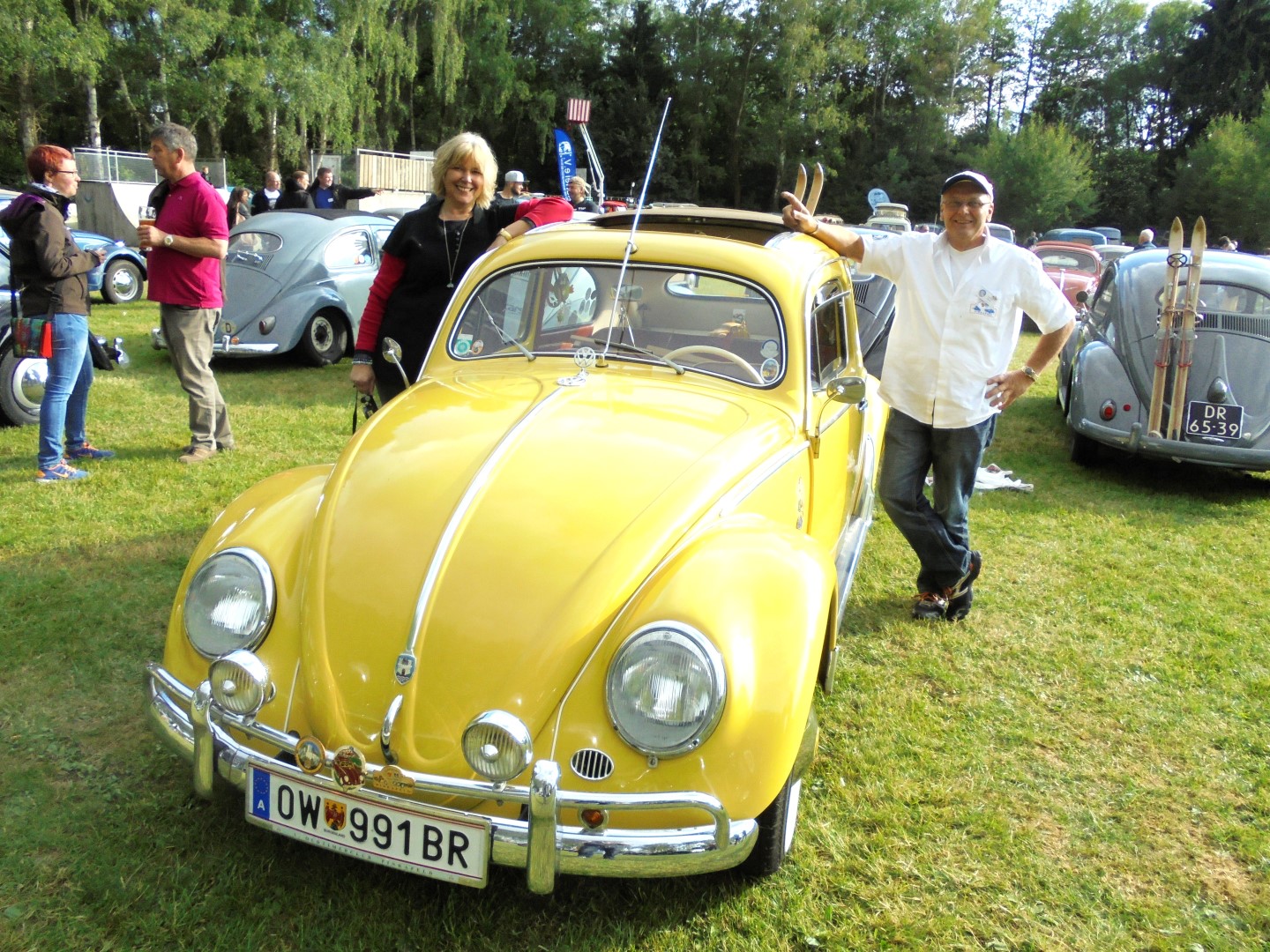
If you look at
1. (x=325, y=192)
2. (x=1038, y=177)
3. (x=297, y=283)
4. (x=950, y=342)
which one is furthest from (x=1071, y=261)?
(x=1038, y=177)

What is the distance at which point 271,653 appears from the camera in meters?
2.58

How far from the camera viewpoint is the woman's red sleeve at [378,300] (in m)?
4.52

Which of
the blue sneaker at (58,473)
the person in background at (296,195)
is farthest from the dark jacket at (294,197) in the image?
the blue sneaker at (58,473)

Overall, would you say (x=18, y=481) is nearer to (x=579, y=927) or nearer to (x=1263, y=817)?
(x=579, y=927)

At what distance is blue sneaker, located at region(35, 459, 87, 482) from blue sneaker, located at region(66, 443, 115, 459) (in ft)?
1.25

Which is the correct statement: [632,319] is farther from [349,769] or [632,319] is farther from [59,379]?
[59,379]

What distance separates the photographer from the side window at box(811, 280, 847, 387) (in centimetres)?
385

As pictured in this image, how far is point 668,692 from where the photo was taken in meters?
2.30

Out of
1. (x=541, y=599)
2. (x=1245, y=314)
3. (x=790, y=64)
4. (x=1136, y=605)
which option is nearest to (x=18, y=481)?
(x=541, y=599)

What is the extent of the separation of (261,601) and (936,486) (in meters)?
3.13

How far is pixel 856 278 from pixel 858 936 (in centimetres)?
724

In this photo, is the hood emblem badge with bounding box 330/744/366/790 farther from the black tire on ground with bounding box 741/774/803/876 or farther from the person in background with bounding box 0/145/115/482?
the person in background with bounding box 0/145/115/482

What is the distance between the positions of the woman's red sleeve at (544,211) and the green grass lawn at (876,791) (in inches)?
95.0

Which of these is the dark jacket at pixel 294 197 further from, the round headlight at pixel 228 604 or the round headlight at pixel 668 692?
the round headlight at pixel 668 692
